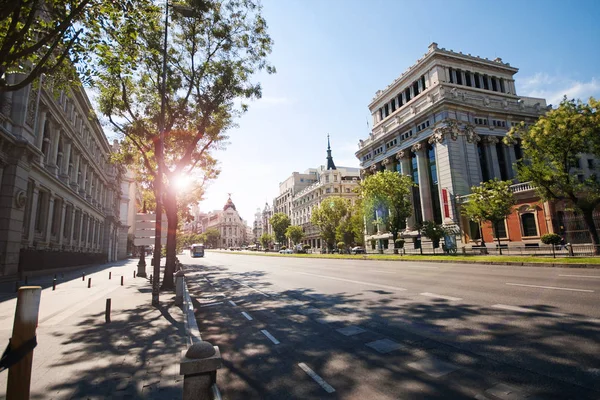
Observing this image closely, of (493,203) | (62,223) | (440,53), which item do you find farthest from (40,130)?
(440,53)

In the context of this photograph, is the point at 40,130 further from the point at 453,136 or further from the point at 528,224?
the point at 528,224

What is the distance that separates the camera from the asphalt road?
13.4 feet

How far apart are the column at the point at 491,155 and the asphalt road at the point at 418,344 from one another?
34.7 m

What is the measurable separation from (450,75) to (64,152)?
4934cm

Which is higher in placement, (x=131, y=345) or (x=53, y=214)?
(x=53, y=214)

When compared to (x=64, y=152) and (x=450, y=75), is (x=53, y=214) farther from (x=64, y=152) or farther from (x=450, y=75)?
(x=450, y=75)

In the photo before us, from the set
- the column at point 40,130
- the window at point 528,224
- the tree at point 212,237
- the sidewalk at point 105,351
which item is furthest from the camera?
the tree at point 212,237

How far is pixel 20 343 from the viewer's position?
2646mm

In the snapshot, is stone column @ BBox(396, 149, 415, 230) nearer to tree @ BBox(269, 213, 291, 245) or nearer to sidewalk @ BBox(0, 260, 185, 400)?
sidewalk @ BBox(0, 260, 185, 400)

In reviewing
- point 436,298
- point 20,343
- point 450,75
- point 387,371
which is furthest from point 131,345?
point 450,75

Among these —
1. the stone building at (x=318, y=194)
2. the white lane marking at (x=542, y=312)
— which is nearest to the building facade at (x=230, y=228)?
the stone building at (x=318, y=194)

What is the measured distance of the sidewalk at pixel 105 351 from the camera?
14.7 ft

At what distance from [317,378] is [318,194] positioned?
80254mm

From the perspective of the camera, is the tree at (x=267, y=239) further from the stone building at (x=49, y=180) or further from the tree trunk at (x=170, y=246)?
the tree trunk at (x=170, y=246)
